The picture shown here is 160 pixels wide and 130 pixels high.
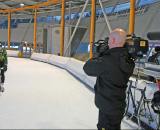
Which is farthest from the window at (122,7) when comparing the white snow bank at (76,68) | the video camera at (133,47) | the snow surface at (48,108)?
the video camera at (133,47)

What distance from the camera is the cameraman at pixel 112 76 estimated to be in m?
3.80

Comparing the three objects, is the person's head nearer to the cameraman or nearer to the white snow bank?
the cameraman

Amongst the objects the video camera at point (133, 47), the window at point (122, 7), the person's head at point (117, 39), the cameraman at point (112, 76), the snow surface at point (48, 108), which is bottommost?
the snow surface at point (48, 108)

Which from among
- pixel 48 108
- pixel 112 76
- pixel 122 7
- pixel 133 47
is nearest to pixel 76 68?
pixel 48 108

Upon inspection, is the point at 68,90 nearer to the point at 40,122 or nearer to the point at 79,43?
the point at 40,122

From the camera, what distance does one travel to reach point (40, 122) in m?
6.28

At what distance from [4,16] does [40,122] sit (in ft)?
141

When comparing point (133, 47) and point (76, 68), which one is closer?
point (133, 47)

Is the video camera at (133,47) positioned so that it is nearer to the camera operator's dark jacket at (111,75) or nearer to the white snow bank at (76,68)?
the camera operator's dark jacket at (111,75)

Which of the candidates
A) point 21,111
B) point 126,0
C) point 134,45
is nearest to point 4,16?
point 126,0

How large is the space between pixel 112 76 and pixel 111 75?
16mm

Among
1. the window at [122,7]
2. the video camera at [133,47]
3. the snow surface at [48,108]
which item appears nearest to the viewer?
the video camera at [133,47]

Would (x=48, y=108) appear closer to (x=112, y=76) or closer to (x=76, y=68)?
(x=112, y=76)

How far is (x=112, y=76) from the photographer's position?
12.6ft
